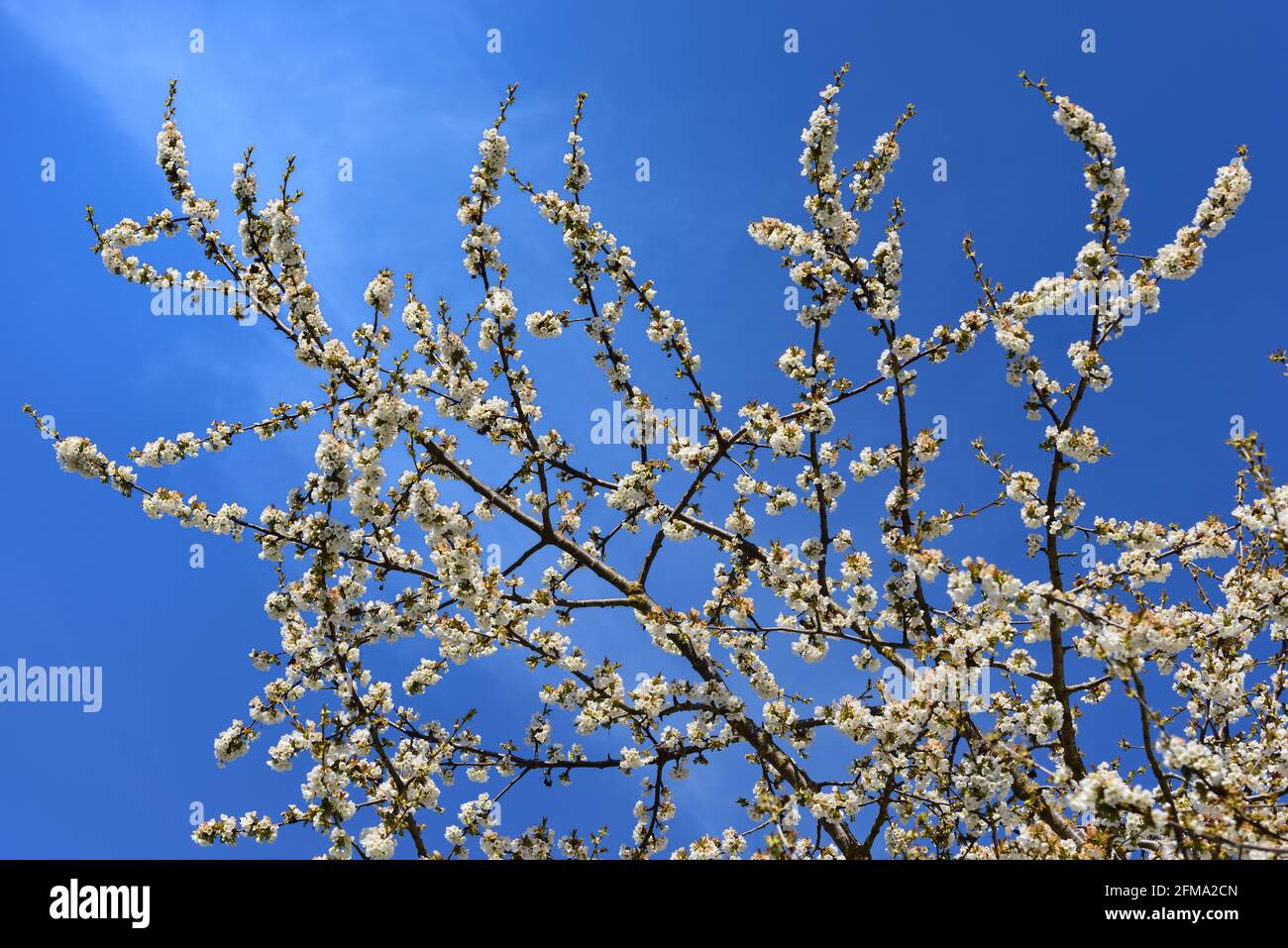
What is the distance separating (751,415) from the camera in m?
8.37

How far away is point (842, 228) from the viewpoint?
26.8 ft

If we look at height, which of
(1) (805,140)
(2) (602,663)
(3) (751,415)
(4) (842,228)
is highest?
(1) (805,140)

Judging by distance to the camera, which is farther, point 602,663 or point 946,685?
point 602,663

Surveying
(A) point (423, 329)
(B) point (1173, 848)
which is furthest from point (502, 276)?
(B) point (1173, 848)

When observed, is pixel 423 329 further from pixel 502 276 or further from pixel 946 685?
pixel 946 685

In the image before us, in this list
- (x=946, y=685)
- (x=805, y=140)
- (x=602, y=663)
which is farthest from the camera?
(x=602, y=663)

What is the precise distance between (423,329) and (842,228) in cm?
441
